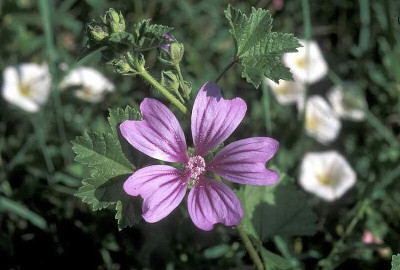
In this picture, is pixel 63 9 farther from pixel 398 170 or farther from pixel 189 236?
pixel 398 170

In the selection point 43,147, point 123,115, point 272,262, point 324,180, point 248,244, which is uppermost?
point 123,115

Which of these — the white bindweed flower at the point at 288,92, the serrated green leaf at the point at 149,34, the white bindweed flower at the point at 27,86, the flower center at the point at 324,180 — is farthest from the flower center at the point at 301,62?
the serrated green leaf at the point at 149,34

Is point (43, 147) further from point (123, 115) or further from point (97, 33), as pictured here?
point (97, 33)

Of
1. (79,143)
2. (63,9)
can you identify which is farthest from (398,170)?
(63,9)

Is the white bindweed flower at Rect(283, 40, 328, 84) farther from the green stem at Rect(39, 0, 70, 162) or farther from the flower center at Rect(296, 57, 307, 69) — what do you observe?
the green stem at Rect(39, 0, 70, 162)

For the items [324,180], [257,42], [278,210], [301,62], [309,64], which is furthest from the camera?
[301,62]

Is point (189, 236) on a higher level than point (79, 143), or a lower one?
lower

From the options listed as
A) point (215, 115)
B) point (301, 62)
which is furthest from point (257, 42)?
point (301, 62)
